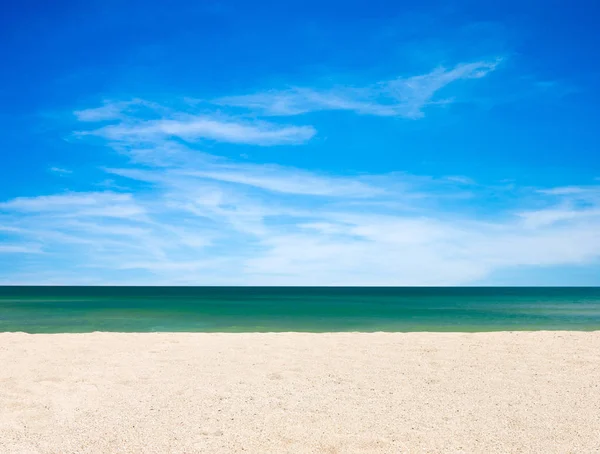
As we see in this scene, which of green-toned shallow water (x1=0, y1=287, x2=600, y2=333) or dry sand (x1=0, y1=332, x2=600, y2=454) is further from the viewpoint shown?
green-toned shallow water (x1=0, y1=287, x2=600, y2=333)

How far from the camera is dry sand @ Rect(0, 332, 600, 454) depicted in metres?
5.41

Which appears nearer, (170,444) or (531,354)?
(170,444)

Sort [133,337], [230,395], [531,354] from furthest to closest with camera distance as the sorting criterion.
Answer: [133,337]
[531,354]
[230,395]

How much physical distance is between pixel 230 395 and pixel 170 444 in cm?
199

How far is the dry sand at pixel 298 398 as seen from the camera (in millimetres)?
5406

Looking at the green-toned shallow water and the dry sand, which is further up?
the dry sand

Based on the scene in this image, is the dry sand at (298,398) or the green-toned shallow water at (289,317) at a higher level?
the dry sand at (298,398)

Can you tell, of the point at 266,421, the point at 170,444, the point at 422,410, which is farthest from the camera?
the point at 422,410

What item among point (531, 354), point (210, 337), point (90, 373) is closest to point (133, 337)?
point (210, 337)

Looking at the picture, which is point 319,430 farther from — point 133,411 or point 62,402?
point 62,402

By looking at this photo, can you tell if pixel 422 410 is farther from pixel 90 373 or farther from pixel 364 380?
pixel 90 373

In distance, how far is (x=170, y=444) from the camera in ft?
17.4

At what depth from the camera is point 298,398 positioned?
279 inches

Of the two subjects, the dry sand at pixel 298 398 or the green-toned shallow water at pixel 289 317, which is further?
the green-toned shallow water at pixel 289 317
